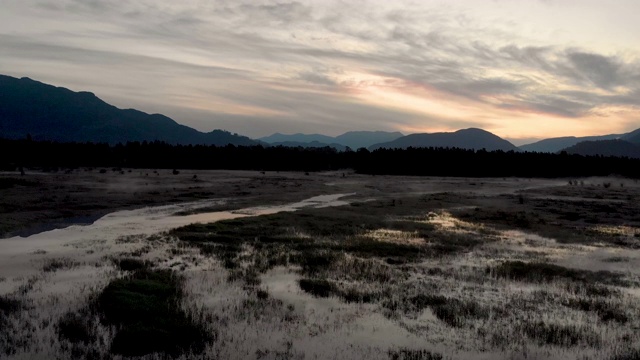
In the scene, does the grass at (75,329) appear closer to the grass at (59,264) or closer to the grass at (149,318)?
the grass at (149,318)

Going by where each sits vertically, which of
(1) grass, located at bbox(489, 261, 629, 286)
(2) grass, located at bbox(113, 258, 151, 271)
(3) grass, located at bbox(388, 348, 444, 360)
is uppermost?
(1) grass, located at bbox(489, 261, 629, 286)

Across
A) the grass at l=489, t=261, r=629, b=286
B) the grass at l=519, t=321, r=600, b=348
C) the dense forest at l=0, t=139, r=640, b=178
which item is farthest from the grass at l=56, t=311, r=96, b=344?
the dense forest at l=0, t=139, r=640, b=178

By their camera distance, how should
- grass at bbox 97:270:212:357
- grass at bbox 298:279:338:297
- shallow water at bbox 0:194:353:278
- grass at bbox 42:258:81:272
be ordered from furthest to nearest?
shallow water at bbox 0:194:353:278
grass at bbox 42:258:81:272
grass at bbox 298:279:338:297
grass at bbox 97:270:212:357

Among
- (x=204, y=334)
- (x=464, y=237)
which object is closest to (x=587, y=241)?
A: (x=464, y=237)

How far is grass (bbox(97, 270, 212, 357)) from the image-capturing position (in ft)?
39.8

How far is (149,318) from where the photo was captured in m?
14.1

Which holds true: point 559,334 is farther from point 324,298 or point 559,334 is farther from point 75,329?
point 75,329

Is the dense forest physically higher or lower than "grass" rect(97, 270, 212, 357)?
higher

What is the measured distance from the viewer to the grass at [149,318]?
1214cm

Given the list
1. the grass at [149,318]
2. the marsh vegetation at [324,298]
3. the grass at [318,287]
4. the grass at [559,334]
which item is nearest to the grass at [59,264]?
the marsh vegetation at [324,298]

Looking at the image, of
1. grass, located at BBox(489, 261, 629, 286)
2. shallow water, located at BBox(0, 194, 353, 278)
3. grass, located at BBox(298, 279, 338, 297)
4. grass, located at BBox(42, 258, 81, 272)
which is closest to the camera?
grass, located at BBox(298, 279, 338, 297)

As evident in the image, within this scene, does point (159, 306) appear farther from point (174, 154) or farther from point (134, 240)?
point (174, 154)

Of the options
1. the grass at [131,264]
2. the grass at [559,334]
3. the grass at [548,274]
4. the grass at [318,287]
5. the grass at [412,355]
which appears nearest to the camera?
the grass at [412,355]

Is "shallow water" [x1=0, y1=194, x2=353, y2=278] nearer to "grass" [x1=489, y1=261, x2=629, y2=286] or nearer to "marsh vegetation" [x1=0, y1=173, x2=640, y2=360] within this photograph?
"marsh vegetation" [x1=0, y1=173, x2=640, y2=360]
